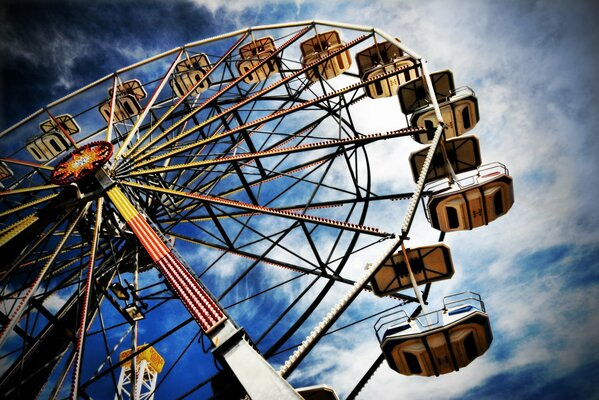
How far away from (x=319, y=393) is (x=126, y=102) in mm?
13377

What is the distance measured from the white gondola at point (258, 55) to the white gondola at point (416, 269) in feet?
31.1

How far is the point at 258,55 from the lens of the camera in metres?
15.0

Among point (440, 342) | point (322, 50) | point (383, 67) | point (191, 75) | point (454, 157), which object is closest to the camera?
point (440, 342)

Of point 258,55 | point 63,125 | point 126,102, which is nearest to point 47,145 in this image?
point 63,125

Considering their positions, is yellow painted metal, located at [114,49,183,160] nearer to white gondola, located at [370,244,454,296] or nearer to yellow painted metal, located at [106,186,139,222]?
yellow painted metal, located at [106,186,139,222]

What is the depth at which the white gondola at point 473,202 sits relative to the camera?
777 cm

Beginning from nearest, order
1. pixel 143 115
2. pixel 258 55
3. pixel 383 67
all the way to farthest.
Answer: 1. pixel 143 115
2. pixel 383 67
3. pixel 258 55

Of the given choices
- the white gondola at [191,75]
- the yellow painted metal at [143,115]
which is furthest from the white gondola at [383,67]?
the yellow painted metal at [143,115]

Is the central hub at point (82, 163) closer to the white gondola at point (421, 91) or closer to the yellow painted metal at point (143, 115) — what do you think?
the yellow painted metal at point (143, 115)

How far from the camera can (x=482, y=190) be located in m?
7.77

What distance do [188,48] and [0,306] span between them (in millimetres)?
10650

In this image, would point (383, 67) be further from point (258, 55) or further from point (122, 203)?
point (122, 203)

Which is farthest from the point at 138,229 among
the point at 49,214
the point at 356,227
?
the point at 356,227

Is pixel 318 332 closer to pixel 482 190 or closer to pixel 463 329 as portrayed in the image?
pixel 463 329
